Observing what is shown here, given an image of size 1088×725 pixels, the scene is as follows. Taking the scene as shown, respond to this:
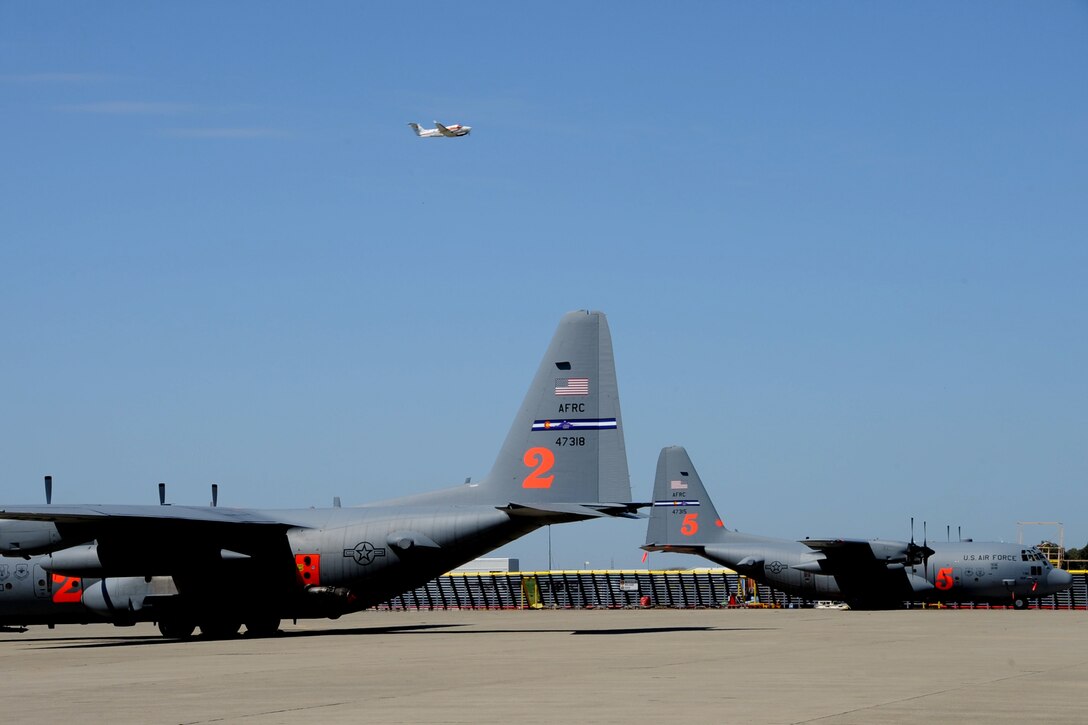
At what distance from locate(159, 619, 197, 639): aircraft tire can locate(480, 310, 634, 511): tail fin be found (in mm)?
10036

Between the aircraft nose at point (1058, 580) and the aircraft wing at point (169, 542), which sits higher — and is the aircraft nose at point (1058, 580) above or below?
below

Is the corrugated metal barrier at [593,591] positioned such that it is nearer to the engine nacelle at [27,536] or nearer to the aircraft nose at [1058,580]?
the aircraft nose at [1058,580]

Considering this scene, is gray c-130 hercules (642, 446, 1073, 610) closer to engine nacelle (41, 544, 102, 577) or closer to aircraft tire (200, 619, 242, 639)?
aircraft tire (200, 619, 242, 639)

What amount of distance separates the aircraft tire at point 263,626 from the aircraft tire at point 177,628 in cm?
172

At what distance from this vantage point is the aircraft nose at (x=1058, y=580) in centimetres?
6074

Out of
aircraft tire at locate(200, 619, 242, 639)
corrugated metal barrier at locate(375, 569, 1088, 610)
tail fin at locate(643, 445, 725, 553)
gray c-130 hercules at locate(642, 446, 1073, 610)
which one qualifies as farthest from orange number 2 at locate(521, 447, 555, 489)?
corrugated metal barrier at locate(375, 569, 1088, 610)

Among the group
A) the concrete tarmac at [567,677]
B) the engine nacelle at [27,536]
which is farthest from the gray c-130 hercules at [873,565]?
the engine nacelle at [27,536]

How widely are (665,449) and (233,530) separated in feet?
110

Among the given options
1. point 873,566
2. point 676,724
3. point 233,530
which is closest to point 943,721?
point 676,724

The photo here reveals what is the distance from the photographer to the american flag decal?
36062mm

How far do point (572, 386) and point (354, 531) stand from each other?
7.71m

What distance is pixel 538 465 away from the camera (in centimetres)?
3647

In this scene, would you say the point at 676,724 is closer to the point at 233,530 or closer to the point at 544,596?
the point at 233,530

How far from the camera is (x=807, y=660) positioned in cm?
2544
